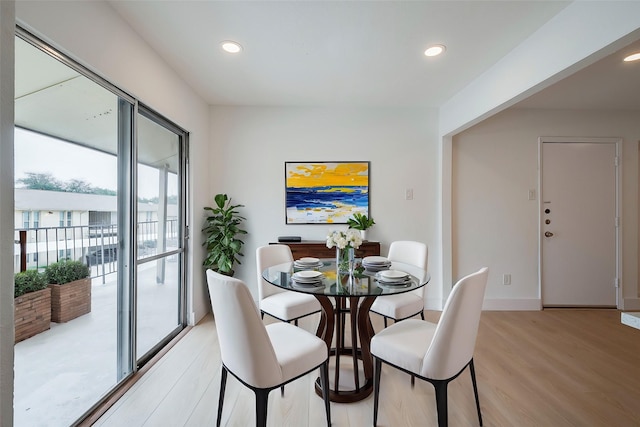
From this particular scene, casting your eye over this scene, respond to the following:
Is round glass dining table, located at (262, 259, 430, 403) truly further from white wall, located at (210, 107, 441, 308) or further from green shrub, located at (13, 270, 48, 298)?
white wall, located at (210, 107, 441, 308)

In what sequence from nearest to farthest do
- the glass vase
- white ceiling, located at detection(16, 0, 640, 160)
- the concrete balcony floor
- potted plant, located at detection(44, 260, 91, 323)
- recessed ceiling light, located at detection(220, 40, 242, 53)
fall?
the concrete balcony floor, potted plant, located at detection(44, 260, 91, 323), white ceiling, located at detection(16, 0, 640, 160), the glass vase, recessed ceiling light, located at detection(220, 40, 242, 53)

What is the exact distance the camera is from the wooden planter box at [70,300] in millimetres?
1523

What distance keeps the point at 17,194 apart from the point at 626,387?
394 centimetres

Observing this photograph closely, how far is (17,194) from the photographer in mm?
1289

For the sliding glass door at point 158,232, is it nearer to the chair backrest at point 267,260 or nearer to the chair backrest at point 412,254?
the chair backrest at point 267,260

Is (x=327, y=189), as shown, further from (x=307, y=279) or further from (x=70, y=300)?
(x=70, y=300)

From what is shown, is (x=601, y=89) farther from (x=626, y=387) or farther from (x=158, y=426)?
(x=158, y=426)

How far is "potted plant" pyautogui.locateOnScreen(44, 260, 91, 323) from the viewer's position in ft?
4.94

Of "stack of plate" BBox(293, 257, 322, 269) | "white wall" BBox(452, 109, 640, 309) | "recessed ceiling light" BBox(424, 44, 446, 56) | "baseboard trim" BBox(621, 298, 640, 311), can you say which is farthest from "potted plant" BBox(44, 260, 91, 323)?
"baseboard trim" BBox(621, 298, 640, 311)

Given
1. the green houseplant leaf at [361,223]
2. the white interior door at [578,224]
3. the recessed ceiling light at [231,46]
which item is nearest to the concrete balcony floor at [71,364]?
the recessed ceiling light at [231,46]

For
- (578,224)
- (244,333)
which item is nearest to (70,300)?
(244,333)

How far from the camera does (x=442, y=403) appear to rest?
4.33ft

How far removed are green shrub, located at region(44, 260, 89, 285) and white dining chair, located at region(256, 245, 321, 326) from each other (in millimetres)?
1145

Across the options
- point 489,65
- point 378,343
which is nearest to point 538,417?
point 378,343
